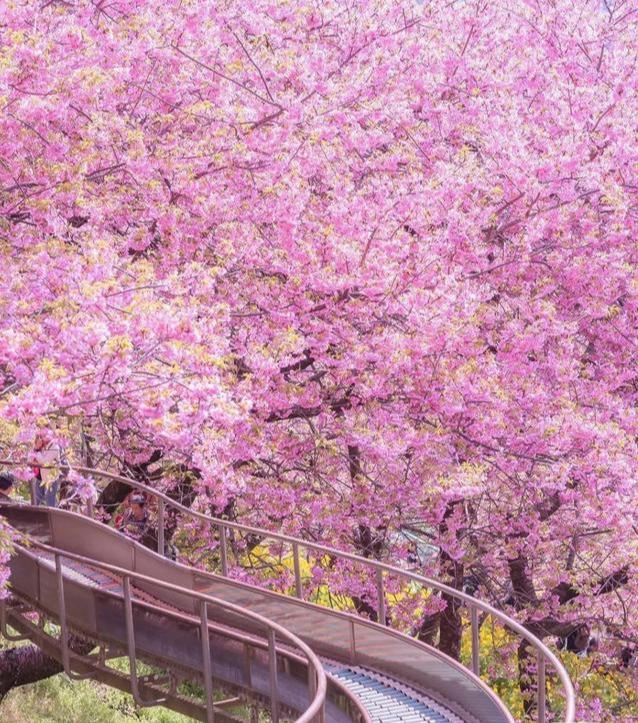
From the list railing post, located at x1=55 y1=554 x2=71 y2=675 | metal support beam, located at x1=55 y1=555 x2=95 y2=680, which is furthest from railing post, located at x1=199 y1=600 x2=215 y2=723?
railing post, located at x1=55 y1=554 x2=71 y2=675

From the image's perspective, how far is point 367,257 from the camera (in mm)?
12648

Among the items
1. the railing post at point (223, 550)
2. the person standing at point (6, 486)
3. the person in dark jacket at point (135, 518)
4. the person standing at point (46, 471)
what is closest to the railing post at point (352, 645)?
the railing post at point (223, 550)

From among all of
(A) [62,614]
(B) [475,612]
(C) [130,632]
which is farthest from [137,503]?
(B) [475,612]

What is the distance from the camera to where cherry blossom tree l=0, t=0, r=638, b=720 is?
437 inches

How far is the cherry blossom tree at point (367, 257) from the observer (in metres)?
11.1

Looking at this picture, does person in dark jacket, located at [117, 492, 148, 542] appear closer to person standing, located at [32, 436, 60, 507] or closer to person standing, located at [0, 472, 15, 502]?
person standing, located at [32, 436, 60, 507]

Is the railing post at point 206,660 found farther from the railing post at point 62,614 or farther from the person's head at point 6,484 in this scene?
the person's head at point 6,484

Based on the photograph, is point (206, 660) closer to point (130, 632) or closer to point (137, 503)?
point (130, 632)

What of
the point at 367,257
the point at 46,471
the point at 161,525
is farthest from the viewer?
the point at 161,525

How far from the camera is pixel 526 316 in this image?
13.7m

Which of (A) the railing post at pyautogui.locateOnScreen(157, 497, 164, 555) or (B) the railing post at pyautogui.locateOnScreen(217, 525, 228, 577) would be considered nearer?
(B) the railing post at pyautogui.locateOnScreen(217, 525, 228, 577)

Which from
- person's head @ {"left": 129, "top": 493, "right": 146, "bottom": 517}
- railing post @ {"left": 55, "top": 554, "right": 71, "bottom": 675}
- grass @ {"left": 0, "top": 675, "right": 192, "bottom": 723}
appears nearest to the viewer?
railing post @ {"left": 55, "top": 554, "right": 71, "bottom": 675}

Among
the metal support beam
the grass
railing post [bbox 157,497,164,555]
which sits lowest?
the grass

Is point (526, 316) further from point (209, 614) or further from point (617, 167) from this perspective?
point (209, 614)
